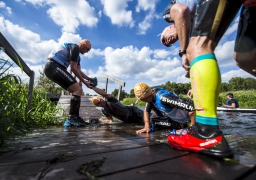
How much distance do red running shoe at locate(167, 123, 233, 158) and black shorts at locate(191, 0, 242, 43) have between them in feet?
2.38

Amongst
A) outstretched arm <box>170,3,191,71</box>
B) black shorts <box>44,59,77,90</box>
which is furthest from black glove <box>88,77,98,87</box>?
outstretched arm <box>170,3,191,71</box>

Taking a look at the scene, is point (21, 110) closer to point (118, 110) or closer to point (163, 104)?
point (118, 110)

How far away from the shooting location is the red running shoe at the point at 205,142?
3.26 ft

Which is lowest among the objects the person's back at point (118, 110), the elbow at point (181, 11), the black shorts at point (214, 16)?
the person's back at point (118, 110)

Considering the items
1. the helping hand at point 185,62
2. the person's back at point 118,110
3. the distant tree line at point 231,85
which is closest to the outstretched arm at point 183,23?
the helping hand at point 185,62

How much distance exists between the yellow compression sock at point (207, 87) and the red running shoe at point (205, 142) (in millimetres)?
59

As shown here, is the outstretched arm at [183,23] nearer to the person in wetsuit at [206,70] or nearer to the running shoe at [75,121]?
the person in wetsuit at [206,70]

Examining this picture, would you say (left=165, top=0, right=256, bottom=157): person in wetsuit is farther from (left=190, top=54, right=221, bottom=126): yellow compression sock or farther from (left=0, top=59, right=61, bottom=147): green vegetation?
(left=0, top=59, right=61, bottom=147): green vegetation

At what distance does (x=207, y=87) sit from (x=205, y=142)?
40cm

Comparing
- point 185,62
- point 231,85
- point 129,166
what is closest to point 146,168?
point 129,166

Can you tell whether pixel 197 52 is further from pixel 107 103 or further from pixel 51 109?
pixel 51 109

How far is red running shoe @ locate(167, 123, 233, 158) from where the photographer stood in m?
0.99

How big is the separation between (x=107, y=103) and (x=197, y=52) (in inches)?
124

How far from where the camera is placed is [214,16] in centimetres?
116
